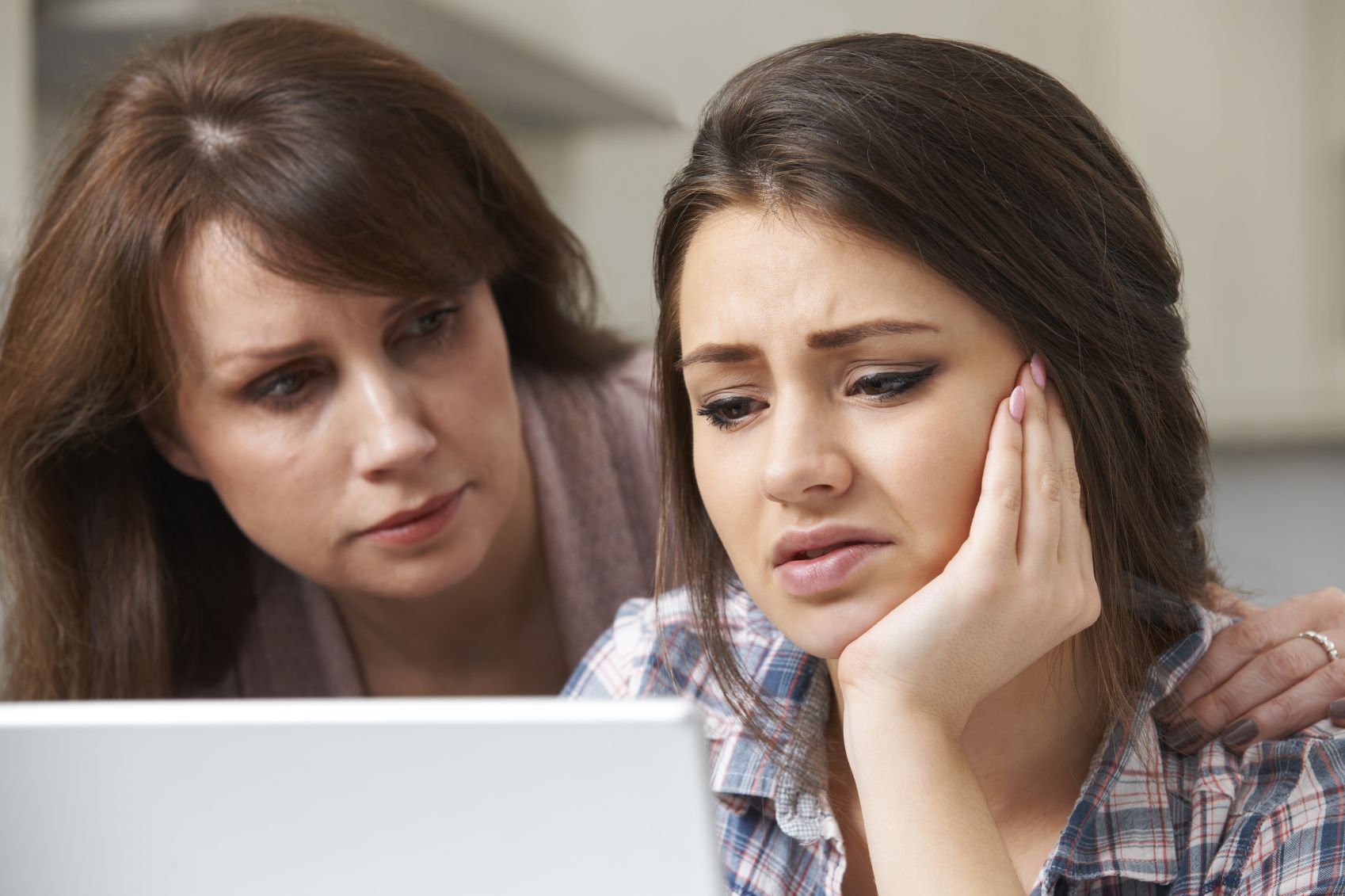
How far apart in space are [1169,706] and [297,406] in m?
0.75

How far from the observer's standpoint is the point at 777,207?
0.87 m

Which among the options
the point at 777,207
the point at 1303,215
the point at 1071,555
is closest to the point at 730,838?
the point at 1071,555

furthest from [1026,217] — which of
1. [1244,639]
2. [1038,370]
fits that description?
[1244,639]

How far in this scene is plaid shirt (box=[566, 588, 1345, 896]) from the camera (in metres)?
0.82

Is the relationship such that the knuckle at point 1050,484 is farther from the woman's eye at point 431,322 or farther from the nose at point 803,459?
the woman's eye at point 431,322

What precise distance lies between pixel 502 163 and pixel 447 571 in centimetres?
41

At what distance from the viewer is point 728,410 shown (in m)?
0.91

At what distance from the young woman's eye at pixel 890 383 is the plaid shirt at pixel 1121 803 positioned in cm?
27

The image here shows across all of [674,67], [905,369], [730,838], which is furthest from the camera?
[674,67]

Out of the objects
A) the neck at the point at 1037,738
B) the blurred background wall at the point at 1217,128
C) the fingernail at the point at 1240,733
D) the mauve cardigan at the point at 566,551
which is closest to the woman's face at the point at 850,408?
the neck at the point at 1037,738

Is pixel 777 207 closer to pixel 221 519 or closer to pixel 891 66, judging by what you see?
pixel 891 66

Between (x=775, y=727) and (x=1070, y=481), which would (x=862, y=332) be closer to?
(x=1070, y=481)

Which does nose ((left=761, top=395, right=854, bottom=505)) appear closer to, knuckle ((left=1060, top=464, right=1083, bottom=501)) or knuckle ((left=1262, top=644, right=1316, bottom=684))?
knuckle ((left=1060, top=464, right=1083, bottom=501))

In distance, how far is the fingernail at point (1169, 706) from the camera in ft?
3.08
